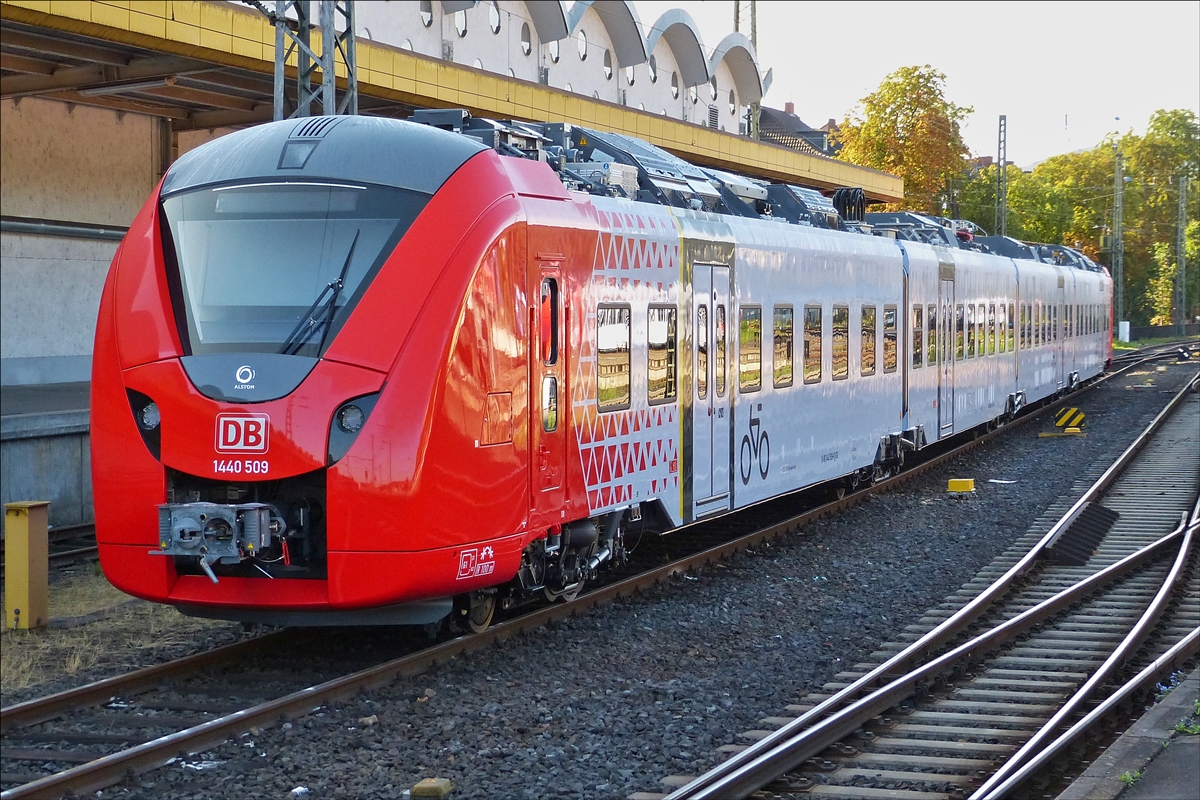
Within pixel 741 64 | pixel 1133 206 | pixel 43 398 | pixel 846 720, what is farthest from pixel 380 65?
pixel 1133 206

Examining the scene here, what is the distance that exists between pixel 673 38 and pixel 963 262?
3042 cm

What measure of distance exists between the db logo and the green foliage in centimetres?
5932

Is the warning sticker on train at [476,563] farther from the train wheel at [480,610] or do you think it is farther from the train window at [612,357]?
the train window at [612,357]

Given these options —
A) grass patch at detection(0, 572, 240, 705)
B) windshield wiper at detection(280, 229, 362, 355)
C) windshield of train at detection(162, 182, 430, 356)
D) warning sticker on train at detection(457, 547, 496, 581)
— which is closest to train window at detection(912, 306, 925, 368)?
grass patch at detection(0, 572, 240, 705)

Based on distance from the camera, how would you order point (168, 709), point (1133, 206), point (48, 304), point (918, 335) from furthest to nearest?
point (1133, 206), point (48, 304), point (918, 335), point (168, 709)

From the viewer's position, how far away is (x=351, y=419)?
758cm

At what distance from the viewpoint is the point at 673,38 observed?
4922 cm

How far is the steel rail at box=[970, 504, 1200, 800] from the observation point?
6.29 m

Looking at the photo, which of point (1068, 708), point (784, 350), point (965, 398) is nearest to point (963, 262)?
point (965, 398)

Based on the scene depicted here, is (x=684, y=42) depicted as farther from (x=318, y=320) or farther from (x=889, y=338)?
(x=318, y=320)

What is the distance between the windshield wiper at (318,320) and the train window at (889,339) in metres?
9.75

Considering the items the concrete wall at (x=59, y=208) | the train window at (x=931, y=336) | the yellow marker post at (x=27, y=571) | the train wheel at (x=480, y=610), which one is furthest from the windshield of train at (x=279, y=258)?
the concrete wall at (x=59, y=208)

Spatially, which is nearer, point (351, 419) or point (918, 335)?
point (351, 419)

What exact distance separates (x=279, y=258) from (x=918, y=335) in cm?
1163
